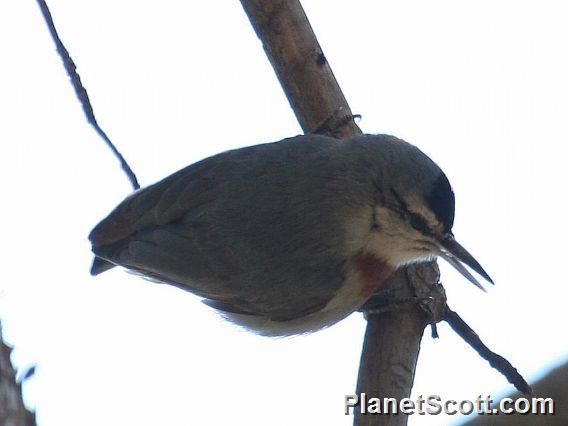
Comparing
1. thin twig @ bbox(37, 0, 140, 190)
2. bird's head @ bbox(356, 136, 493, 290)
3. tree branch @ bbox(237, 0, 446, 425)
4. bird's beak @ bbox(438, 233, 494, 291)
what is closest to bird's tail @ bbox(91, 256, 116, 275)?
thin twig @ bbox(37, 0, 140, 190)

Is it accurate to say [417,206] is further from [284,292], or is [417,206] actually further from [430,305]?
[284,292]

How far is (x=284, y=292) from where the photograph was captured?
3.37m

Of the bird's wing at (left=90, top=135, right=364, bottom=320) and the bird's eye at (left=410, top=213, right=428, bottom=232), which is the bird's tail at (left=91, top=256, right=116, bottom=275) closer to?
the bird's wing at (left=90, top=135, right=364, bottom=320)

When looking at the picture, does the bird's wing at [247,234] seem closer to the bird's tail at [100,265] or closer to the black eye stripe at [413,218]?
the bird's tail at [100,265]

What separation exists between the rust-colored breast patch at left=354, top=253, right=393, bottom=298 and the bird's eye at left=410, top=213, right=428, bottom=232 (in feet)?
→ 0.65

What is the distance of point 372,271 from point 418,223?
27 cm

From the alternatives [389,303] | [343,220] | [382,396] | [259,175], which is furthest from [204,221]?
[382,396]

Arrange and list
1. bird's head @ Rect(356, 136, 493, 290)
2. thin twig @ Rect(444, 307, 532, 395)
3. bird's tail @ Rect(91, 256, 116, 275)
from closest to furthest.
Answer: thin twig @ Rect(444, 307, 532, 395) → bird's head @ Rect(356, 136, 493, 290) → bird's tail @ Rect(91, 256, 116, 275)

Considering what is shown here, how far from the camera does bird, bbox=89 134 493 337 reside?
10.7 feet

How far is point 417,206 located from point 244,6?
1320mm

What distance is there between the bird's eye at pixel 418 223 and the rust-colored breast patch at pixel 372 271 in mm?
198

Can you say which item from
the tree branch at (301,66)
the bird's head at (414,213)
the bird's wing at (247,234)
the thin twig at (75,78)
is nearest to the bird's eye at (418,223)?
the bird's head at (414,213)

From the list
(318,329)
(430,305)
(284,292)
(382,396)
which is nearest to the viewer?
(382,396)

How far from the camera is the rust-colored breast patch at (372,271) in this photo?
327 cm
